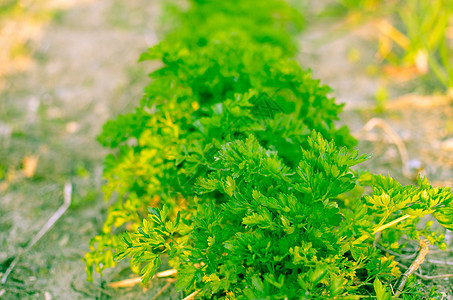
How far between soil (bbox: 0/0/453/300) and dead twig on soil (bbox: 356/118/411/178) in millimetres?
23

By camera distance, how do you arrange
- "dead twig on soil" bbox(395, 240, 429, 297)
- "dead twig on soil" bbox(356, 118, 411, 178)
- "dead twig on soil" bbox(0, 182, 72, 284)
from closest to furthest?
1. "dead twig on soil" bbox(395, 240, 429, 297)
2. "dead twig on soil" bbox(0, 182, 72, 284)
3. "dead twig on soil" bbox(356, 118, 411, 178)

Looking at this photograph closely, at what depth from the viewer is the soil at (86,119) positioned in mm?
1971

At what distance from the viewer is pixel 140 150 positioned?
180cm

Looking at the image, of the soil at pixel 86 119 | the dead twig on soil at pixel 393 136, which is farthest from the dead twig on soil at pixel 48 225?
the dead twig on soil at pixel 393 136

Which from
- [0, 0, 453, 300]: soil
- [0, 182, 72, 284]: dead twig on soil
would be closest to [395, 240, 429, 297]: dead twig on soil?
[0, 0, 453, 300]: soil

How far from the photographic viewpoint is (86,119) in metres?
3.14

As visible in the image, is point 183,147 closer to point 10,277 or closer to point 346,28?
point 10,277

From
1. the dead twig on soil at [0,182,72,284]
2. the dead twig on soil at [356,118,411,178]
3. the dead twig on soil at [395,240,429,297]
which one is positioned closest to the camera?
the dead twig on soil at [395,240,429,297]

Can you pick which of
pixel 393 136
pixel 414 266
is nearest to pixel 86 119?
pixel 393 136

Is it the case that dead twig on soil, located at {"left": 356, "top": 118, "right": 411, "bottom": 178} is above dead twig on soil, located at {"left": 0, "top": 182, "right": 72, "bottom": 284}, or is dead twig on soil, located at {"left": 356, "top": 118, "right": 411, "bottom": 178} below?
above

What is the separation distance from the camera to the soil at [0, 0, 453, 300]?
1.97 m

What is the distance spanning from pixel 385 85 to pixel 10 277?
3.17m

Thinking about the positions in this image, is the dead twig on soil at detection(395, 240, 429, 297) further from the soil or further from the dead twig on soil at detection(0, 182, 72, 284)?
the dead twig on soil at detection(0, 182, 72, 284)

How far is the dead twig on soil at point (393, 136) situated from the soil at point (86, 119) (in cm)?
2
